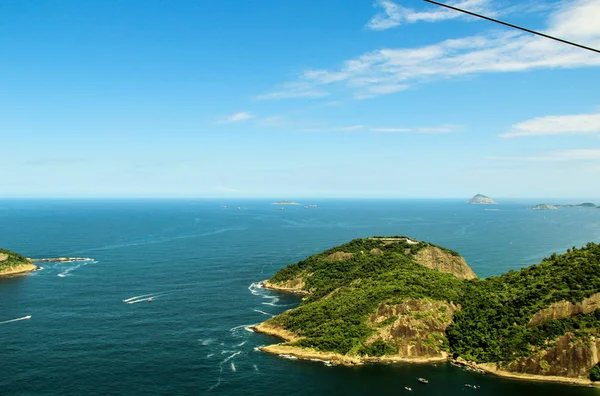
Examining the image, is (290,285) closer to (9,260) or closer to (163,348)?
(163,348)

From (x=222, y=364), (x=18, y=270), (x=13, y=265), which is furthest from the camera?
(x=13, y=265)

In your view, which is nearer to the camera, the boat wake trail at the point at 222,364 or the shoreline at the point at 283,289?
the boat wake trail at the point at 222,364

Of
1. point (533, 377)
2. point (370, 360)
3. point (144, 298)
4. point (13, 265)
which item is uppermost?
point (13, 265)

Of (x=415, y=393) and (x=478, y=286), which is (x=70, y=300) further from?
(x=478, y=286)

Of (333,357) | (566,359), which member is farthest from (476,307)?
(333,357)

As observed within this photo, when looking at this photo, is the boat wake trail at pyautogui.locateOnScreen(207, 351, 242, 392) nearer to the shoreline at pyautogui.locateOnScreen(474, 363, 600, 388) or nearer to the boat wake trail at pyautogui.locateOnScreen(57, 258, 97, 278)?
the shoreline at pyautogui.locateOnScreen(474, 363, 600, 388)

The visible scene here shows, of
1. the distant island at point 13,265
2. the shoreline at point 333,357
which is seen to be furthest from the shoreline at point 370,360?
the distant island at point 13,265

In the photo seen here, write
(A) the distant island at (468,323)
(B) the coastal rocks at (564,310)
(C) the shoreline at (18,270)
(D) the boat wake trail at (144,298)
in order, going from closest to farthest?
(A) the distant island at (468,323)
(B) the coastal rocks at (564,310)
(D) the boat wake trail at (144,298)
(C) the shoreline at (18,270)

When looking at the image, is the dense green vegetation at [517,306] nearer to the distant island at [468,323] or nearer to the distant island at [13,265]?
the distant island at [468,323]
